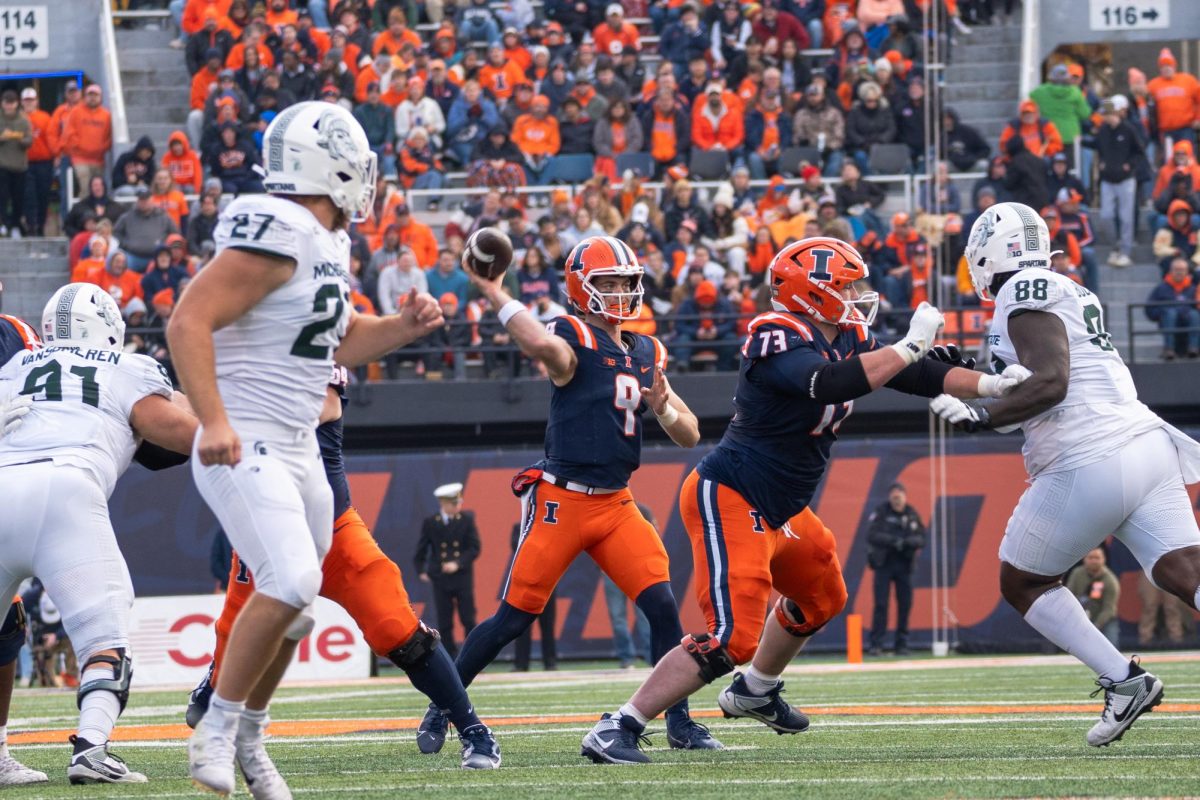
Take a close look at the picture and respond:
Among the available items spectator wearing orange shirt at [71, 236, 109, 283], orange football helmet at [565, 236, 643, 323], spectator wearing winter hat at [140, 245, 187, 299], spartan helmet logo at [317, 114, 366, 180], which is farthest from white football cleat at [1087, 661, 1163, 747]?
spectator wearing orange shirt at [71, 236, 109, 283]

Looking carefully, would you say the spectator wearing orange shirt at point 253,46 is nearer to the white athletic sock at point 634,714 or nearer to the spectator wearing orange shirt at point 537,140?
the spectator wearing orange shirt at point 537,140

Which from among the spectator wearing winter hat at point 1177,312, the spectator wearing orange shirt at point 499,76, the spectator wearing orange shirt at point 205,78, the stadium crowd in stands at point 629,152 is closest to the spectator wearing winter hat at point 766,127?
the stadium crowd in stands at point 629,152

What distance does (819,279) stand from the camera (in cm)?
676

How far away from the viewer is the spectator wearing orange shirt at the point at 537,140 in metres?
19.6

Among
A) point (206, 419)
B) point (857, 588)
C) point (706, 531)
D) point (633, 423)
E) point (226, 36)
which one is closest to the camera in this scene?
point (206, 419)

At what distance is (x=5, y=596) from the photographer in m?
6.33

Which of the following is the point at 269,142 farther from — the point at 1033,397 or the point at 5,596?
the point at 1033,397

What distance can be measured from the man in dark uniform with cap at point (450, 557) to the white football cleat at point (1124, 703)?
32.8 feet

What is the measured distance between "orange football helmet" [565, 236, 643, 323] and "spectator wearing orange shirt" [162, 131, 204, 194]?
12850mm

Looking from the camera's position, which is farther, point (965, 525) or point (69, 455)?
point (965, 525)

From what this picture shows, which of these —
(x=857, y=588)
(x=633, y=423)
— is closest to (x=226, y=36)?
(x=857, y=588)

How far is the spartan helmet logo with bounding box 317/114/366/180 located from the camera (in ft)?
17.1

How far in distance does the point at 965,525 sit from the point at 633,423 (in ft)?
34.7

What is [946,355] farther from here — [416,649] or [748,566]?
[416,649]
